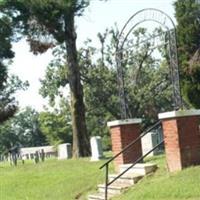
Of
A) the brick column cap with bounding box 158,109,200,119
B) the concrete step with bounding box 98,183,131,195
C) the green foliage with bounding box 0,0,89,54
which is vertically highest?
the green foliage with bounding box 0,0,89,54

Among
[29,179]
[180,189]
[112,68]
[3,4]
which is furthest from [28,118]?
[180,189]

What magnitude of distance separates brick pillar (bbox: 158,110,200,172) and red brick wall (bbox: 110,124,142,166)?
2698 mm

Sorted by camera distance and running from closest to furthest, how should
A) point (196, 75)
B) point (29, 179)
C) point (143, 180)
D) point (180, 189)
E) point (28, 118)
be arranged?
point (180, 189), point (143, 180), point (29, 179), point (196, 75), point (28, 118)

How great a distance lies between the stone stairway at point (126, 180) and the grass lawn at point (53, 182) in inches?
34.7

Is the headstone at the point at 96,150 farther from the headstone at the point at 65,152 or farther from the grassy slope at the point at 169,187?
the grassy slope at the point at 169,187

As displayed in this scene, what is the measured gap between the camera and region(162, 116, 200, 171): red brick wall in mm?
16125

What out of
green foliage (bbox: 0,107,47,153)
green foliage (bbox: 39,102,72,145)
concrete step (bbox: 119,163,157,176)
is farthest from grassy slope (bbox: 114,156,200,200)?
green foliage (bbox: 0,107,47,153)

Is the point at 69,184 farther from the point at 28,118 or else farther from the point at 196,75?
the point at 28,118

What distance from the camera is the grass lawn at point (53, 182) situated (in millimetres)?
18941

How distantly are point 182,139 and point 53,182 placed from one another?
6.21 meters

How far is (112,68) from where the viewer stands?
57.0 meters

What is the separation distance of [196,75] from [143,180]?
14960mm

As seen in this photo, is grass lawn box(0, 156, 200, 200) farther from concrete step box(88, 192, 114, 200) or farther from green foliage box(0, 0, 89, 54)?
green foliage box(0, 0, 89, 54)

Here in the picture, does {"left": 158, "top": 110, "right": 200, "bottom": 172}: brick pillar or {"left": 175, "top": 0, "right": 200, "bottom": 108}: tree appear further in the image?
{"left": 175, "top": 0, "right": 200, "bottom": 108}: tree
